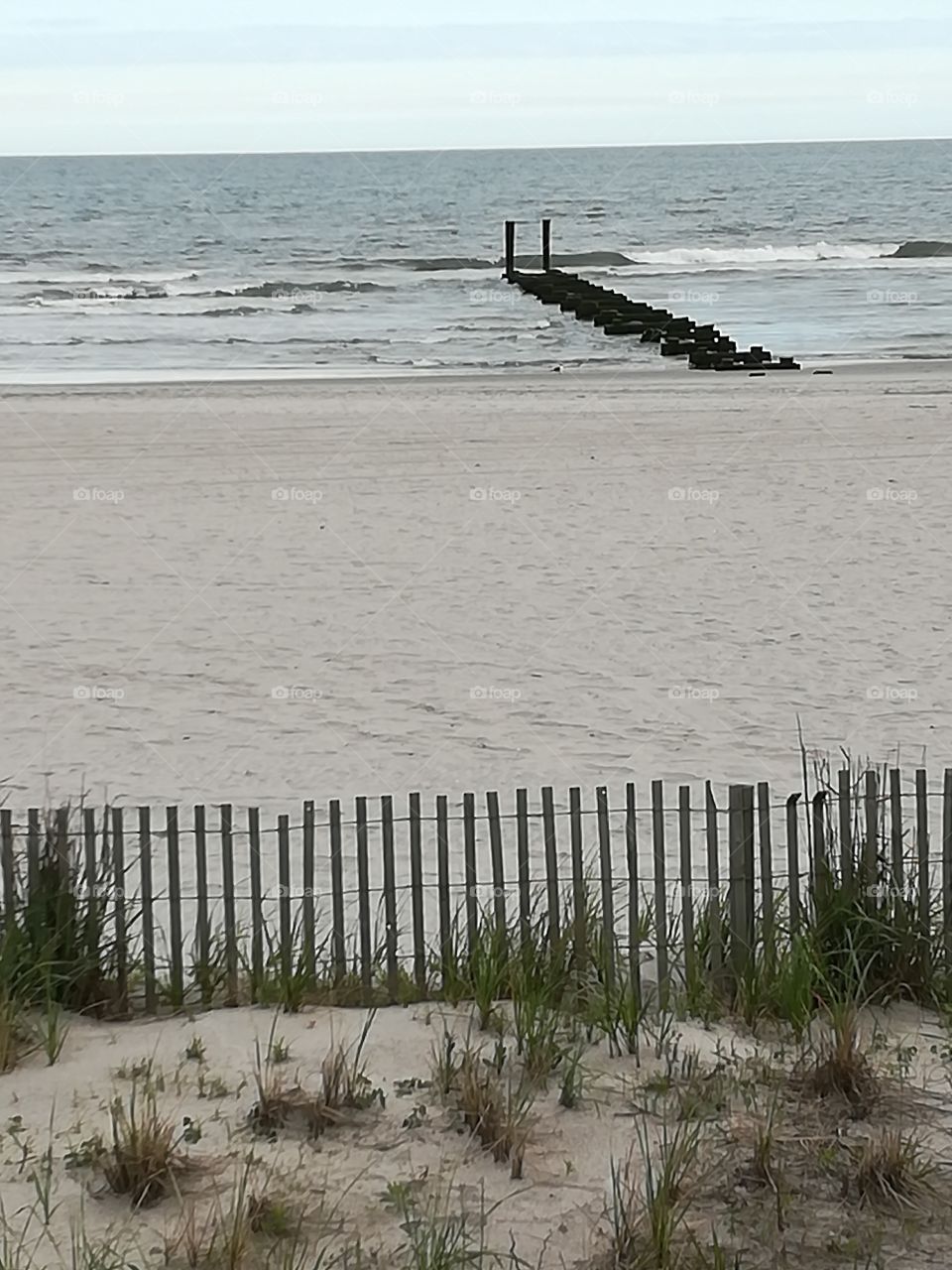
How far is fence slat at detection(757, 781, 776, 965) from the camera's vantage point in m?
5.51

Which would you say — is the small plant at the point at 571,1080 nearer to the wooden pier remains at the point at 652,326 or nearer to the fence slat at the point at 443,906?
the fence slat at the point at 443,906

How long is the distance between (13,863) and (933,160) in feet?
402

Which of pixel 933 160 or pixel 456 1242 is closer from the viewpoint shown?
pixel 456 1242

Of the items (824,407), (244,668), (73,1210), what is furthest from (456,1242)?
(824,407)

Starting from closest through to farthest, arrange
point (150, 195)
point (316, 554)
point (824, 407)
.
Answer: point (316, 554) < point (824, 407) < point (150, 195)

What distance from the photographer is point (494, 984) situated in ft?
17.5

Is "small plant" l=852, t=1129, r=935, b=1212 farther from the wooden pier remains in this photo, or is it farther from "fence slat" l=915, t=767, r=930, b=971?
the wooden pier remains

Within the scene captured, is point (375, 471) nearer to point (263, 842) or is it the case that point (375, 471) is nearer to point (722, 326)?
point (263, 842)

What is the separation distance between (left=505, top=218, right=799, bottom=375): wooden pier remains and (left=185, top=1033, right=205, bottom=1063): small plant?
24.0 meters

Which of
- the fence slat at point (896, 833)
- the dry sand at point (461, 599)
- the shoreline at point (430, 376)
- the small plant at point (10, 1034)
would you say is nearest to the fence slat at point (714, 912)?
the fence slat at point (896, 833)

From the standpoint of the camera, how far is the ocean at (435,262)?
32.3 meters

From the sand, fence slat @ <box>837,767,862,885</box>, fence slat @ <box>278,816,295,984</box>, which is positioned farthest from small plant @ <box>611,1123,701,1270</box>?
fence slat @ <box>278,816,295,984</box>

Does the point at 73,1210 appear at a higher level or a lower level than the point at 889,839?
lower

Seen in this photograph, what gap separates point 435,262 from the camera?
53375 mm
